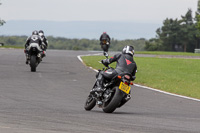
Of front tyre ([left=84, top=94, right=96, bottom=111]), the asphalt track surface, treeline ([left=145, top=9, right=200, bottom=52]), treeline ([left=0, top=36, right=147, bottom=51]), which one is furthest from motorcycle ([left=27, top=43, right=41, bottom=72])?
treeline ([left=0, top=36, right=147, bottom=51])

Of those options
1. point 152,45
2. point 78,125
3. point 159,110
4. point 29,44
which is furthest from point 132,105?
point 152,45

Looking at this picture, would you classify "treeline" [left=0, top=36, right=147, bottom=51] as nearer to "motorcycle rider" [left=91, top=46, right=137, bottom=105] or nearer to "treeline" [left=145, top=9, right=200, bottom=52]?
"treeline" [left=145, top=9, right=200, bottom=52]

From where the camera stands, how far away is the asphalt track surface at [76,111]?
8.69 m

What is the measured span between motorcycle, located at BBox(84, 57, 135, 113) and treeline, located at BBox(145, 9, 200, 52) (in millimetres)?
105470

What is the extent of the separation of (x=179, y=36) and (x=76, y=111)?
117457 mm

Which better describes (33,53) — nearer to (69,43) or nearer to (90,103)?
(90,103)

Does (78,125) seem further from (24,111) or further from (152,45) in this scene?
(152,45)

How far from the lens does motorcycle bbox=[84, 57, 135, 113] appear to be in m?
11.1

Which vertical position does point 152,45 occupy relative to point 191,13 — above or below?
below

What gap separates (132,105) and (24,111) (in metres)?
3.80

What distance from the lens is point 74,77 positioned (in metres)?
21.7

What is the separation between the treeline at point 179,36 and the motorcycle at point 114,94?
346ft

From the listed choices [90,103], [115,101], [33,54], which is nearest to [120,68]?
[115,101]

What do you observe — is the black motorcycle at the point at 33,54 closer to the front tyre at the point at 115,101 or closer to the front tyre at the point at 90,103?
the front tyre at the point at 90,103
